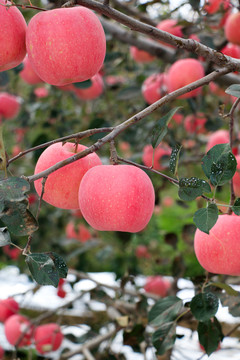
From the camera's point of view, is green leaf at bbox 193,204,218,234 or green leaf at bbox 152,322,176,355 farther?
green leaf at bbox 152,322,176,355

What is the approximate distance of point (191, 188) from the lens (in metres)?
0.59

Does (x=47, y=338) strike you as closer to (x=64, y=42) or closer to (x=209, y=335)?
(x=209, y=335)

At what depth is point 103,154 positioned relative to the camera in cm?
157

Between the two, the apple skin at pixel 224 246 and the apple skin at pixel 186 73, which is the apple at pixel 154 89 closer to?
the apple skin at pixel 186 73

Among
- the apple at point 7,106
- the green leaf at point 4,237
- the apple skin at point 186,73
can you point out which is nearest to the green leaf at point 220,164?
the green leaf at point 4,237

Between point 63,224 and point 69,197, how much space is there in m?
1.54

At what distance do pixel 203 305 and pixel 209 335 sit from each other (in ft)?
0.35

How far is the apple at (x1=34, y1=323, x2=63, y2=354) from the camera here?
52.9 inches

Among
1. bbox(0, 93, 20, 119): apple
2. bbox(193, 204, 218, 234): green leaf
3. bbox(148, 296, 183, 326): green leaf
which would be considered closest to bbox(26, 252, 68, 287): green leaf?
bbox(193, 204, 218, 234): green leaf

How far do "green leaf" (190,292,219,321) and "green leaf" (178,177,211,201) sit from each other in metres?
0.25

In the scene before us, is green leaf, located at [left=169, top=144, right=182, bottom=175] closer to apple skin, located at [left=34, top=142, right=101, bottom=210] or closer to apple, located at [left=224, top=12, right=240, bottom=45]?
apple skin, located at [left=34, top=142, right=101, bottom=210]

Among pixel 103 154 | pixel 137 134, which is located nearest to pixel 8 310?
pixel 103 154

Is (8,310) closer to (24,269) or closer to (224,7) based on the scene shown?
(24,269)

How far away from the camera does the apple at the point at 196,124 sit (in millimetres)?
1537
